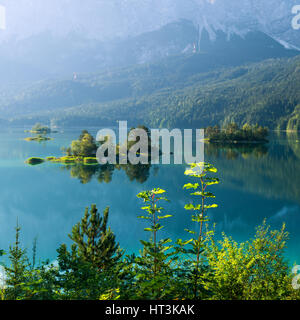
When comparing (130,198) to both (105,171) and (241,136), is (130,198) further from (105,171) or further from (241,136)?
(241,136)

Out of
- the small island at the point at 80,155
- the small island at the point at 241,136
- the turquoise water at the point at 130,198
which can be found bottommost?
the turquoise water at the point at 130,198

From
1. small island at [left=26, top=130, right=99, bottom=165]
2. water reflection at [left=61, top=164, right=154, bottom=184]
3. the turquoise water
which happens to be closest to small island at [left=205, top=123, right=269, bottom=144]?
the turquoise water

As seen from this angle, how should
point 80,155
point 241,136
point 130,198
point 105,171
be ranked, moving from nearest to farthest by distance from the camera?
1. point 130,198
2. point 105,171
3. point 80,155
4. point 241,136

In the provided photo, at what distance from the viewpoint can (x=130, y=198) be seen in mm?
41812

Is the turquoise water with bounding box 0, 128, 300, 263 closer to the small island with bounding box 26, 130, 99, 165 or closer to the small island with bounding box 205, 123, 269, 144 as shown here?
the small island with bounding box 26, 130, 99, 165

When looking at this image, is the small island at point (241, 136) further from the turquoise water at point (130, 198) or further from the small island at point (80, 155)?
the small island at point (80, 155)

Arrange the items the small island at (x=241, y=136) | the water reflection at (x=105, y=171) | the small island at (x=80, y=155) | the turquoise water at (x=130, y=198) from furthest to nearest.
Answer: the small island at (x=241, y=136) → the small island at (x=80, y=155) → the water reflection at (x=105, y=171) → the turquoise water at (x=130, y=198)

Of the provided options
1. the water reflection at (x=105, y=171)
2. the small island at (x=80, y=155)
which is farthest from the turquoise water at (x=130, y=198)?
the small island at (x=80, y=155)

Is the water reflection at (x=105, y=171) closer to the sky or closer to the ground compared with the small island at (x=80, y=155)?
closer to the ground

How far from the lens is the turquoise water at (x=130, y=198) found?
93.6 feet

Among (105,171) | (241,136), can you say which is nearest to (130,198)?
(105,171)

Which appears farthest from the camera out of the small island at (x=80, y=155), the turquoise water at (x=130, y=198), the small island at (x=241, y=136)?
the small island at (x=241, y=136)
